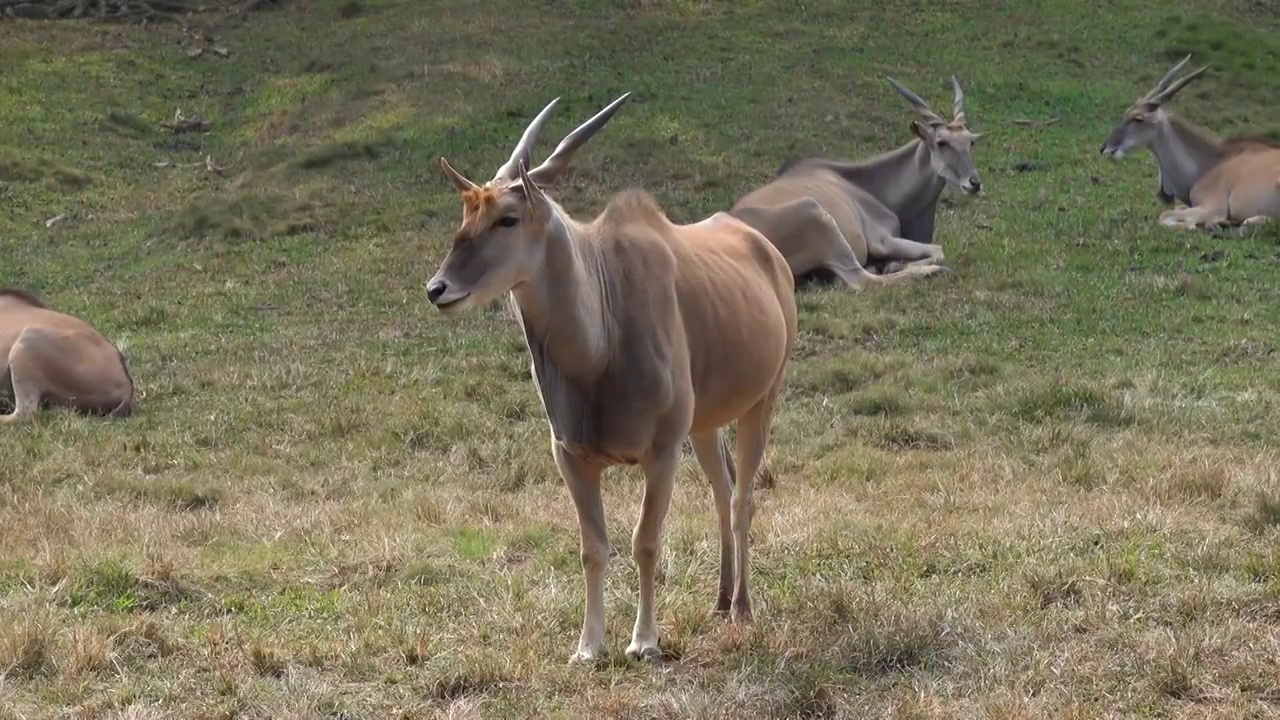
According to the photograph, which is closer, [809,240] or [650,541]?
[650,541]

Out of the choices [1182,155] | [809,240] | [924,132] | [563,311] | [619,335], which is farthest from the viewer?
[1182,155]

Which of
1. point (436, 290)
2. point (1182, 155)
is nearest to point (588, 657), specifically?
point (436, 290)

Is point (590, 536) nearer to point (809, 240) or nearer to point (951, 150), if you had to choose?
point (809, 240)

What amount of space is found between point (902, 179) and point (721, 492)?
9.72 m

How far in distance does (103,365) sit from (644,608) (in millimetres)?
5892

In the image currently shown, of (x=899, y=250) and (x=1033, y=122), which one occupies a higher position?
(x=899, y=250)

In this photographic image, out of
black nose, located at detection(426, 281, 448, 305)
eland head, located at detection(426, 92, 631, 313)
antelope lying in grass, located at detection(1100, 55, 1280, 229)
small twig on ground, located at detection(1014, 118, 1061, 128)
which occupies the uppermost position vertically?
eland head, located at detection(426, 92, 631, 313)

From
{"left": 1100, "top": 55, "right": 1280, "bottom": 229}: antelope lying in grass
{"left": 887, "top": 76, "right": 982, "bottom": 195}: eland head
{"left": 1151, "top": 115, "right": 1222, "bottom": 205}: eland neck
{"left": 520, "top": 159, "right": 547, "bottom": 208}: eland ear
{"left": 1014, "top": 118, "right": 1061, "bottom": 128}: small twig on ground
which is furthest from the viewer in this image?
{"left": 1014, "top": 118, "right": 1061, "bottom": 128}: small twig on ground

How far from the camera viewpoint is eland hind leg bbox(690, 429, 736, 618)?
17.5ft

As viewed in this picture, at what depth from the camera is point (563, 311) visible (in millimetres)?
4574

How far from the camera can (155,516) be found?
7000 millimetres

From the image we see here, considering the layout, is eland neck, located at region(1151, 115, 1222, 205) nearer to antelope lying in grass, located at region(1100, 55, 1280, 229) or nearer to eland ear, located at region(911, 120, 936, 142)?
antelope lying in grass, located at region(1100, 55, 1280, 229)

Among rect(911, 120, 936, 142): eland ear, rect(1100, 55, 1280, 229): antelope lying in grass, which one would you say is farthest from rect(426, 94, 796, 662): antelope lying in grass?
rect(1100, 55, 1280, 229): antelope lying in grass

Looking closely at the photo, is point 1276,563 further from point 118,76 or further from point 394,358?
point 118,76
